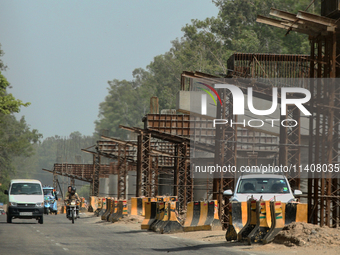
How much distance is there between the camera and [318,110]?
1842cm

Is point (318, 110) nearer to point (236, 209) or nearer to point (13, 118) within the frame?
point (236, 209)

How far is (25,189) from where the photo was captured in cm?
Result: 2962

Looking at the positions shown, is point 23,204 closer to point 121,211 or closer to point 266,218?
point 121,211

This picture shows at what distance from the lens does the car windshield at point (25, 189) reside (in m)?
29.4

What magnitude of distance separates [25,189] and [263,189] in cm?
1518

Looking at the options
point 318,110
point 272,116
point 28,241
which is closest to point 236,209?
point 318,110

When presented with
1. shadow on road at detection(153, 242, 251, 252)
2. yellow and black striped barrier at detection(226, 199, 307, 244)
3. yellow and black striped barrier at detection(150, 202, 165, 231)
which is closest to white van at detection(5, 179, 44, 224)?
yellow and black striped barrier at detection(150, 202, 165, 231)

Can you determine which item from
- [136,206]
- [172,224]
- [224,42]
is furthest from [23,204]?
[224,42]

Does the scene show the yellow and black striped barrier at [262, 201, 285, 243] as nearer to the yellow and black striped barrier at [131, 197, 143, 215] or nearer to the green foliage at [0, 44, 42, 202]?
the yellow and black striped barrier at [131, 197, 143, 215]

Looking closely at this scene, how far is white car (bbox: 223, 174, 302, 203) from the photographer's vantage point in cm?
1798

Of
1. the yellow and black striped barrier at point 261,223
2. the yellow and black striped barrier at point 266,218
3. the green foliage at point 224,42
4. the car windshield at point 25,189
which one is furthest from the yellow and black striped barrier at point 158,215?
the green foliage at point 224,42

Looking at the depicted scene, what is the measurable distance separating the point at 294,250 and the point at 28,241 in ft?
25.5

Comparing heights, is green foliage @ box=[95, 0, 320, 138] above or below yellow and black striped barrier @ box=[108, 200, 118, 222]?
above

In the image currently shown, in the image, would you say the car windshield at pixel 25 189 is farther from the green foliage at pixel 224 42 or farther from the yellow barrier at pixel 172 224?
the green foliage at pixel 224 42
